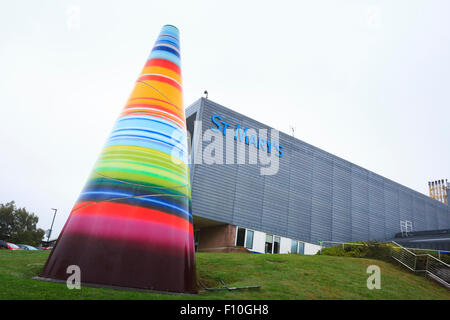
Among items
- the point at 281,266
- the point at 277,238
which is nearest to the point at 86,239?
the point at 281,266

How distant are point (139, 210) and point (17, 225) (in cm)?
4769

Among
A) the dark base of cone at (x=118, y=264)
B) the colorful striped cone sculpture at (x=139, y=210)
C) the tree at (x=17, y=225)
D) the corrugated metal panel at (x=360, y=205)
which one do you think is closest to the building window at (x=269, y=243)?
the corrugated metal panel at (x=360, y=205)

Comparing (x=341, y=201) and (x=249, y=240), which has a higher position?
(x=341, y=201)

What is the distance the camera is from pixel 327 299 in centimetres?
750

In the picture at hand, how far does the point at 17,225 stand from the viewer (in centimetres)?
4556

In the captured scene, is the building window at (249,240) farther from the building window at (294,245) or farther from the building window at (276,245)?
the building window at (294,245)

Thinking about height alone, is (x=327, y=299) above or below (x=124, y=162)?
below

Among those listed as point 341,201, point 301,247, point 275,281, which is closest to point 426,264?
point 275,281

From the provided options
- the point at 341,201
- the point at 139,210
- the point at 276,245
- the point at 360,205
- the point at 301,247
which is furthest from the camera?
the point at 360,205

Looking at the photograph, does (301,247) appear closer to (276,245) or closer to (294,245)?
(294,245)
